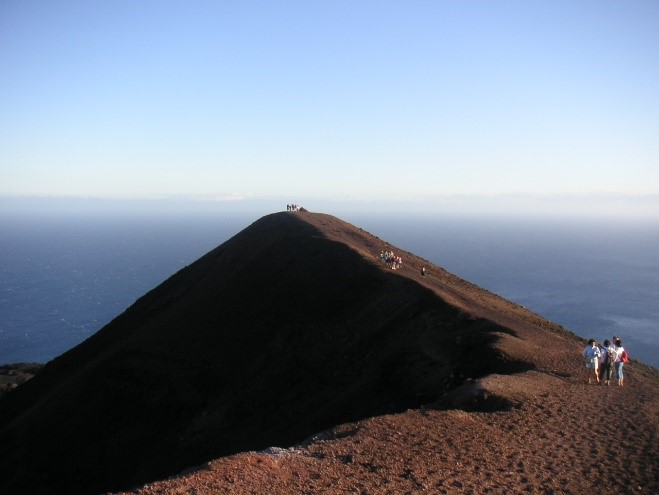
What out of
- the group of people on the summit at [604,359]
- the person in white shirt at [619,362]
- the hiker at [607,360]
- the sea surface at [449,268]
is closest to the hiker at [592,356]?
the group of people on the summit at [604,359]

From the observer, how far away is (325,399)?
21.4m

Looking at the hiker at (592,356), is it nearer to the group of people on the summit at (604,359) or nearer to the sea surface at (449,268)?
the group of people on the summit at (604,359)

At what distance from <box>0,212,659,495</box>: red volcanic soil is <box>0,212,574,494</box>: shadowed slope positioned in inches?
4.3

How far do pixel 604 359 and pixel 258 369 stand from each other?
52.6 feet

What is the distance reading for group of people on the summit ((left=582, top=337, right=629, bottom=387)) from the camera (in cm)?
1894

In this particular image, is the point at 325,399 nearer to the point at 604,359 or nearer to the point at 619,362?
the point at 604,359

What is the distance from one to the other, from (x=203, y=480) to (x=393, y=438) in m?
5.08

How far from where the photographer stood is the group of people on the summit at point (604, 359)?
62.1ft

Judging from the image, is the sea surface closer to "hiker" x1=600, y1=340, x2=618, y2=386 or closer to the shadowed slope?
the shadowed slope

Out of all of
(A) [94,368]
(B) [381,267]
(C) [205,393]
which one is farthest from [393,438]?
(A) [94,368]

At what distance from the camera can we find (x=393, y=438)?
1333cm

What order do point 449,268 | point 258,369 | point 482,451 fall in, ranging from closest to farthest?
point 482,451
point 258,369
point 449,268

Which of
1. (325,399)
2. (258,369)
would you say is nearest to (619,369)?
(325,399)

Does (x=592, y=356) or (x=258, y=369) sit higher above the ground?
(x=592, y=356)
